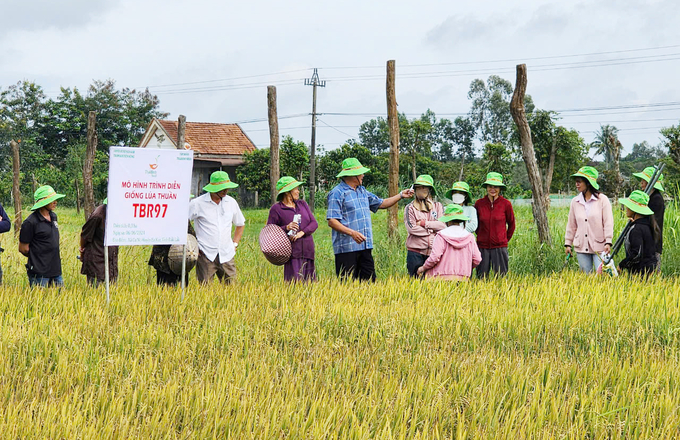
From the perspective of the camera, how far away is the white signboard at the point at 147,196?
6371mm

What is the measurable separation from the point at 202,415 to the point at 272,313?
2516mm

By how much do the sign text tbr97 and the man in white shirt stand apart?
0.84m

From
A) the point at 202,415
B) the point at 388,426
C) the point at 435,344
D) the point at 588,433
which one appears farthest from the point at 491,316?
the point at 202,415

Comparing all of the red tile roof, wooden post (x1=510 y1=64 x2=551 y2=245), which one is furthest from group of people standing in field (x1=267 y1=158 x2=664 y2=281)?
the red tile roof

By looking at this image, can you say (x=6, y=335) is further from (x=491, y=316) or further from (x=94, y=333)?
(x=491, y=316)

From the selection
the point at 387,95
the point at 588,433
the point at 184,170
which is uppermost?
the point at 387,95

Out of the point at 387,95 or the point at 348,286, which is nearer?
the point at 348,286

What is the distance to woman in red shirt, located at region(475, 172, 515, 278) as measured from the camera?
8.12 metres

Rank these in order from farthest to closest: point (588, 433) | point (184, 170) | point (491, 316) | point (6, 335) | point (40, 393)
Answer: point (184, 170) < point (491, 316) < point (6, 335) < point (40, 393) < point (588, 433)

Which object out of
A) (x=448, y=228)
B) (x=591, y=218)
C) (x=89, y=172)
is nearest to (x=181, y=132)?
(x=89, y=172)

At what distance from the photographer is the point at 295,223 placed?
7434 mm

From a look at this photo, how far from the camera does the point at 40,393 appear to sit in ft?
13.3

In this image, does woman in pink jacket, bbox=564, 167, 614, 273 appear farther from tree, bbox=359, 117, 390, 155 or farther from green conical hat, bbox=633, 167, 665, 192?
tree, bbox=359, 117, 390, 155

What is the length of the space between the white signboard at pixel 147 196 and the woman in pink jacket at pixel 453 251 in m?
2.64
